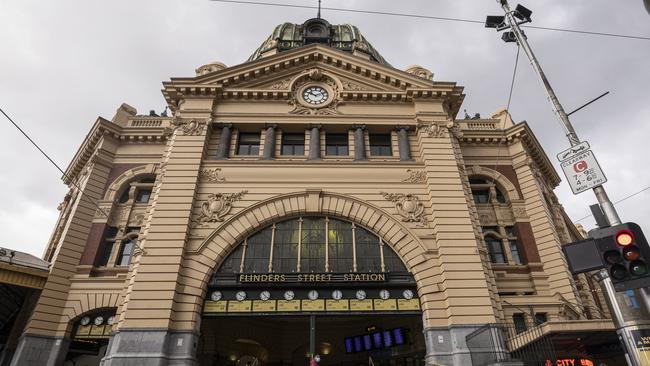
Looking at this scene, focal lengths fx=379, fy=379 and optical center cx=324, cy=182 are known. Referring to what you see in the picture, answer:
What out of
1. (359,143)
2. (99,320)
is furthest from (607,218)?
(99,320)

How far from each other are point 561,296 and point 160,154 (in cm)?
2980

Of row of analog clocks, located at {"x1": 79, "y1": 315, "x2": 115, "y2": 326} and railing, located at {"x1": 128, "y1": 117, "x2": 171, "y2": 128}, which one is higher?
railing, located at {"x1": 128, "y1": 117, "x2": 171, "y2": 128}

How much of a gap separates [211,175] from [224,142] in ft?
8.98

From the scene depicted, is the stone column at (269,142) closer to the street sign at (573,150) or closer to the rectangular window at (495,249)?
the rectangular window at (495,249)

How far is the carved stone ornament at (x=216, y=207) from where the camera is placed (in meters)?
22.2

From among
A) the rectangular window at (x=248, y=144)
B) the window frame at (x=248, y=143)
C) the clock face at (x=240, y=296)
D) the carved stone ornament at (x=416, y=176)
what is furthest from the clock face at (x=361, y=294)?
the rectangular window at (x=248, y=144)

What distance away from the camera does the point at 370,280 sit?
20562 mm

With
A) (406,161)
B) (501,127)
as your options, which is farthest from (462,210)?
(501,127)

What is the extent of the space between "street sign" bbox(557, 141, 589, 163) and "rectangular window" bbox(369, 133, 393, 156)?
640 inches

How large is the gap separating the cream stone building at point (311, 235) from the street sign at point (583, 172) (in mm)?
9309

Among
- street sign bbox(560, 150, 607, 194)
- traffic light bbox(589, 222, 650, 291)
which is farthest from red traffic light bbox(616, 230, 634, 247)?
street sign bbox(560, 150, 607, 194)

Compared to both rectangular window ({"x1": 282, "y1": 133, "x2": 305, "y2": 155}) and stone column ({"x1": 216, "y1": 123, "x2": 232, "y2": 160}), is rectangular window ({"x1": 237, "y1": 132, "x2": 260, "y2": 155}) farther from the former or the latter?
rectangular window ({"x1": 282, "y1": 133, "x2": 305, "y2": 155})

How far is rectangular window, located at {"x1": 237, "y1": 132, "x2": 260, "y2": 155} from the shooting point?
26.2 meters

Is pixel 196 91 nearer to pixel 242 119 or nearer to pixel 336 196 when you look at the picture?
pixel 242 119
